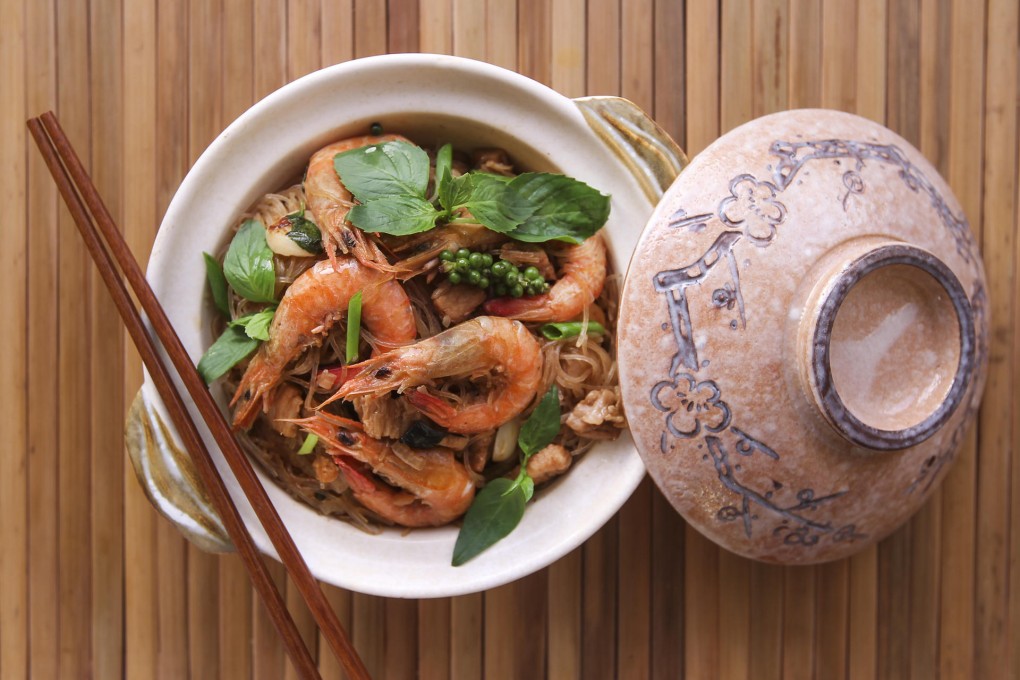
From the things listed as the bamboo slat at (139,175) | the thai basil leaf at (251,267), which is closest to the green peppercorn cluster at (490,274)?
the thai basil leaf at (251,267)

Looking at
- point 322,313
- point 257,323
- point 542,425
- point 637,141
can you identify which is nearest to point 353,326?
point 322,313

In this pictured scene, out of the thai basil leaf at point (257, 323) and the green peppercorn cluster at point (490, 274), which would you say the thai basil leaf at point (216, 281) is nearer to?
the thai basil leaf at point (257, 323)

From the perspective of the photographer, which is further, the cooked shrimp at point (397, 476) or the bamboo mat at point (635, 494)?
the bamboo mat at point (635, 494)

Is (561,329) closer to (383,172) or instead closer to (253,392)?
(383,172)

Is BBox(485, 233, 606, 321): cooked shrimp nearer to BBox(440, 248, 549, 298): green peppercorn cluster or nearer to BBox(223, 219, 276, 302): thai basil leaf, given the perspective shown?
BBox(440, 248, 549, 298): green peppercorn cluster

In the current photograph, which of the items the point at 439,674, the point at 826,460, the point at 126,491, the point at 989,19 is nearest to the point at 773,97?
the point at 989,19

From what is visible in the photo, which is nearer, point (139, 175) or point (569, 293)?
point (569, 293)
